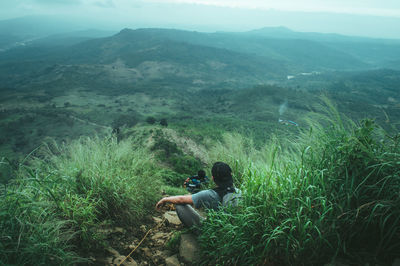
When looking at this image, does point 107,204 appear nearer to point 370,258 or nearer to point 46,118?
point 370,258

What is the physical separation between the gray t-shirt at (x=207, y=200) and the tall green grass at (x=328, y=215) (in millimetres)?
365

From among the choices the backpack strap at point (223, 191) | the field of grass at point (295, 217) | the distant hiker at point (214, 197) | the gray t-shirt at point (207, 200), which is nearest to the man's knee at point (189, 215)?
the distant hiker at point (214, 197)

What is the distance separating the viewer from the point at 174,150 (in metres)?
18.0

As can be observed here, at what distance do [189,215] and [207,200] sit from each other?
30 cm

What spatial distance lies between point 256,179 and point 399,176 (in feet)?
3.58

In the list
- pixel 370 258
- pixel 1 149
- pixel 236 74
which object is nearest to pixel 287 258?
pixel 370 258

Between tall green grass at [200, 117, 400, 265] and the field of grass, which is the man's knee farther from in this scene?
tall green grass at [200, 117, 400, 265]

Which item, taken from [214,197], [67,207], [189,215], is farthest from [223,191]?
[67,207]

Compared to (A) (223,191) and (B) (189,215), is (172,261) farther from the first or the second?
(A) (223,191)

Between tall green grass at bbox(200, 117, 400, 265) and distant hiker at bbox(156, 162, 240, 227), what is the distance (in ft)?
1.19

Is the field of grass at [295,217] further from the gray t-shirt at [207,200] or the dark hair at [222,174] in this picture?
the dark hair at [222,174]

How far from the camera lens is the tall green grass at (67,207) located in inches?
66.5

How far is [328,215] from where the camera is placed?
1.90 metres

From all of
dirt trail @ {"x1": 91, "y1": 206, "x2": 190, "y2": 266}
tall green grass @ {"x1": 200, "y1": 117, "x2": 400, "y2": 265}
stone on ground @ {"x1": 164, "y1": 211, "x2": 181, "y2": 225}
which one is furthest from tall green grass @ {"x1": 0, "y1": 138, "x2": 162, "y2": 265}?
tall green grass @ {"x1": 200, "y1": 117, "x2": 400, "y2": 265}
